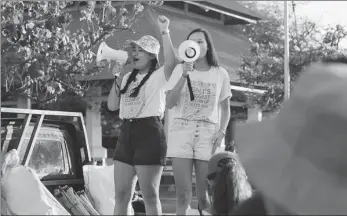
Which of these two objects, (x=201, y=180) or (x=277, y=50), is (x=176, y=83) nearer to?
(x=201, y=180)

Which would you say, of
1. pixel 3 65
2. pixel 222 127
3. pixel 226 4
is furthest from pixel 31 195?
pixel 226 4

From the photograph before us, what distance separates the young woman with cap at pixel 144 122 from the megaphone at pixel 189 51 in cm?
6

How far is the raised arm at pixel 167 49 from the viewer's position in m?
2.10

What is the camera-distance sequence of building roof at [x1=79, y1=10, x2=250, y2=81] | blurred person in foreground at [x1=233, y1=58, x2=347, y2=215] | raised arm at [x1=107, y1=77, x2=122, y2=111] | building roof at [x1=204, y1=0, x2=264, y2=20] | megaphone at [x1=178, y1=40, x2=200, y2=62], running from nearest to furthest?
blurred person in foreground at [x1=233, y1=58, x2=347, y2=215] < megaphone at [x1=178, y1=40, x2=200, y2=62] < raised arm at [x1=107, y1=77, x2=122, y2=111] < building roof at [x1=79, y1=10, x2=250, y2=81] < building roof at [x1=204, y1=0, x2=264, y2=20]

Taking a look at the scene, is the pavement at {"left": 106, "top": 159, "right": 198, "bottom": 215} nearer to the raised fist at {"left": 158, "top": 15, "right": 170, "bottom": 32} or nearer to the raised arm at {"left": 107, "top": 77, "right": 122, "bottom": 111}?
the raised arm at {"left": 107, "top": 77, "right": 122, "bottom": 111}

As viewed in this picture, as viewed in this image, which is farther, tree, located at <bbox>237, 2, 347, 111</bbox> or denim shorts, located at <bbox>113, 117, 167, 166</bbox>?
tree, located at <bbox>237, 2, 347, 111</bbox>

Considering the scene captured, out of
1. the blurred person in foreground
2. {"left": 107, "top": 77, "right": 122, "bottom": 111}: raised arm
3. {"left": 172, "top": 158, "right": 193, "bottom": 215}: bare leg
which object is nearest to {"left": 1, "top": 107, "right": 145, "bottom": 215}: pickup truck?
{"left": 172, "top": 158, "right": 193, "bottom": 215}: bare leg

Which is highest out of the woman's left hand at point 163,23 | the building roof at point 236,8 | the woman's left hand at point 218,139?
the building roof at point 236,8

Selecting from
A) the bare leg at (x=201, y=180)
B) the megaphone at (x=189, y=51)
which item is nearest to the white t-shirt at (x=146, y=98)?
the megaphone at (x=189, y=51)

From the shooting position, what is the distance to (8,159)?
2.25 meters

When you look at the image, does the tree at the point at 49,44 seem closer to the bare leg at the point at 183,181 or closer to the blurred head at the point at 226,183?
the bare leg at the point at 183,181

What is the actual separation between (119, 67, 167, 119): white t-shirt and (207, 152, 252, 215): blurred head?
0.38 m

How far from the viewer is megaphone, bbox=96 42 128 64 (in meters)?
2.17

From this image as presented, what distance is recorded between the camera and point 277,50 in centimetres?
254
